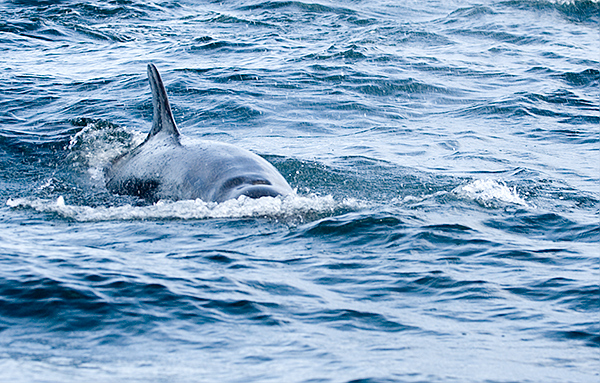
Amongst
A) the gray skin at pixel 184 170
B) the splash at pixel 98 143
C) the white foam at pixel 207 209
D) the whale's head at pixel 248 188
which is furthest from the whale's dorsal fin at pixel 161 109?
the whale's head at pixel 248 188

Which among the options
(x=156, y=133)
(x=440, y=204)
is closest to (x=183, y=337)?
(x=440, y=204)

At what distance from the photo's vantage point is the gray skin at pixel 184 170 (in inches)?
373

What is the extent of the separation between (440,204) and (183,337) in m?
4.70

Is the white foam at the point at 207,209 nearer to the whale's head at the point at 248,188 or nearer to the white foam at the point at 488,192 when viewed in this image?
the whale's head at the point at 248,188

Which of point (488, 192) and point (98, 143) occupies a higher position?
point (488, 192)

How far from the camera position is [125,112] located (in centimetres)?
1644

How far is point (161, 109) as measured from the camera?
1125 centimetres

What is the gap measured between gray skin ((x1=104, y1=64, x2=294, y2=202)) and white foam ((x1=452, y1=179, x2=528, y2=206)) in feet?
7.49

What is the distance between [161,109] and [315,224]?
331 cm

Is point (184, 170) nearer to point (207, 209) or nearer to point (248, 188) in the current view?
point (207, 209)

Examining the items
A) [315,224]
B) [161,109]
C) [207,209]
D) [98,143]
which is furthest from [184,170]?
[98,143]

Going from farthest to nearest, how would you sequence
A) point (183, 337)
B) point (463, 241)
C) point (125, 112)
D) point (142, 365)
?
point (125, 112) < point (463, 241) < point (183, 337) < point (142, 365)

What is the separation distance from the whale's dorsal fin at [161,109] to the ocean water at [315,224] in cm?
31

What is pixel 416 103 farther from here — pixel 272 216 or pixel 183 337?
pixel 183 337
